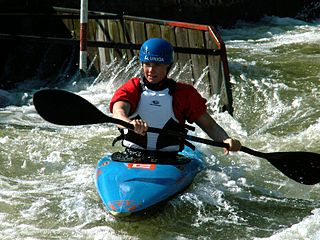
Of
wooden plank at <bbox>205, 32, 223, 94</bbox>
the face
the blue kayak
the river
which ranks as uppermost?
the face

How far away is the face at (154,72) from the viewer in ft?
16.6

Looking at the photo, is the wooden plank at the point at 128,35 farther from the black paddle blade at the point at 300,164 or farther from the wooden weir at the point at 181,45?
the black paddle blade at the point at 300,164

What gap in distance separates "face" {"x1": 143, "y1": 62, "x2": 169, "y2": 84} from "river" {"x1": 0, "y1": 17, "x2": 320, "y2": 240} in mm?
887

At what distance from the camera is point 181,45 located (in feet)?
28.4

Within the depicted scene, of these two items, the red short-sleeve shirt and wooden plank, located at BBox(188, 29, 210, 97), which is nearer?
the red short-sleeve shirt

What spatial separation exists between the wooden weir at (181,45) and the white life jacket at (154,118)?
269cm

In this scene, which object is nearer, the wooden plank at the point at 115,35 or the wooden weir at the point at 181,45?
the wooden weir at the point at 181,45

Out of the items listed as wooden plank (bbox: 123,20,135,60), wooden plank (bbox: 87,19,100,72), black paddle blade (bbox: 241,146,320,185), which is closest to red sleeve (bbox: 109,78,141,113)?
black paddle blade (bbox: 241,146,320,185)

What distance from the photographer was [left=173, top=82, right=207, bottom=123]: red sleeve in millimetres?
Answer: 5180

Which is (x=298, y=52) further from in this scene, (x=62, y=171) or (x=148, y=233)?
(x=148, y=233)

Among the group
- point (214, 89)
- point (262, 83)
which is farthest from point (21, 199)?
point (262, 83)

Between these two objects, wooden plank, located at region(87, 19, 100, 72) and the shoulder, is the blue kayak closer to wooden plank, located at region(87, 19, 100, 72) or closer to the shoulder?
the shoulder

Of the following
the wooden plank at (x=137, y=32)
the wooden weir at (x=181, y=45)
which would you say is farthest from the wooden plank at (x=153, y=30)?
the wooden plank at (x=137, y=32)

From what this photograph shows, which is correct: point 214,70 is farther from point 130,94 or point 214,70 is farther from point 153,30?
point 130,94
